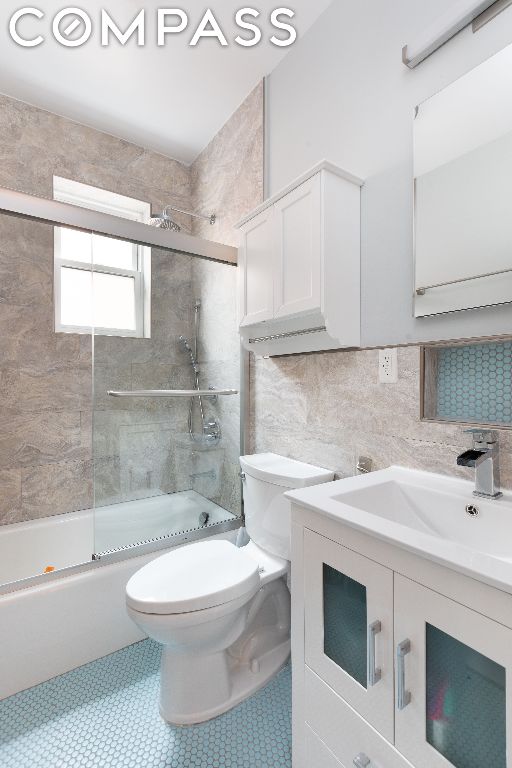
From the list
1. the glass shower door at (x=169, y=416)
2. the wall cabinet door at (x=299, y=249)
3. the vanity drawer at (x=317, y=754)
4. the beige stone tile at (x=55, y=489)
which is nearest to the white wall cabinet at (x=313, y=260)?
the wall cabinet door at (x=299, y=249)

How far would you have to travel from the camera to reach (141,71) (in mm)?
1945

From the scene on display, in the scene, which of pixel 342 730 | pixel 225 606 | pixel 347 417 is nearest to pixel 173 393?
pixel 347 417

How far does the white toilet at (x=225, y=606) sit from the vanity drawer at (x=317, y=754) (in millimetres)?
380

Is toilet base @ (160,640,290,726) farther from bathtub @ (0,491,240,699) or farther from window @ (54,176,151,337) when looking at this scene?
window @ (54,176,151,337)

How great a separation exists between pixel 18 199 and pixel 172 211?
1.33m

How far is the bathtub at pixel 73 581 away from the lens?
1426 mm

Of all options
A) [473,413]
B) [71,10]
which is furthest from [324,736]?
[71,10]

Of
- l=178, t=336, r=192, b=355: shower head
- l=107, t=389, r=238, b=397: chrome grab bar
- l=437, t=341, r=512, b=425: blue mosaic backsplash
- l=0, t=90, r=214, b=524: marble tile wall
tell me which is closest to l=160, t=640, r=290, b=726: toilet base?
l=0, t=90, r=214, b=524: marble tile wall

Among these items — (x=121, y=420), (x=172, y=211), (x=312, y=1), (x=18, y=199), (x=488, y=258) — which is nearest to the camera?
(x=488, y=258)

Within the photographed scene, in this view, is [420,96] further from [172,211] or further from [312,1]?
[172,211]

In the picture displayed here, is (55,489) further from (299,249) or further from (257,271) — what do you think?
(299,249)

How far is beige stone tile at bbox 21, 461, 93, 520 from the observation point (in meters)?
2.12

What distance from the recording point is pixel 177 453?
6.44 ft

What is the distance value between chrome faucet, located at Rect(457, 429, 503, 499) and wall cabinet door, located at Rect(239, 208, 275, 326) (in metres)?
0.90
